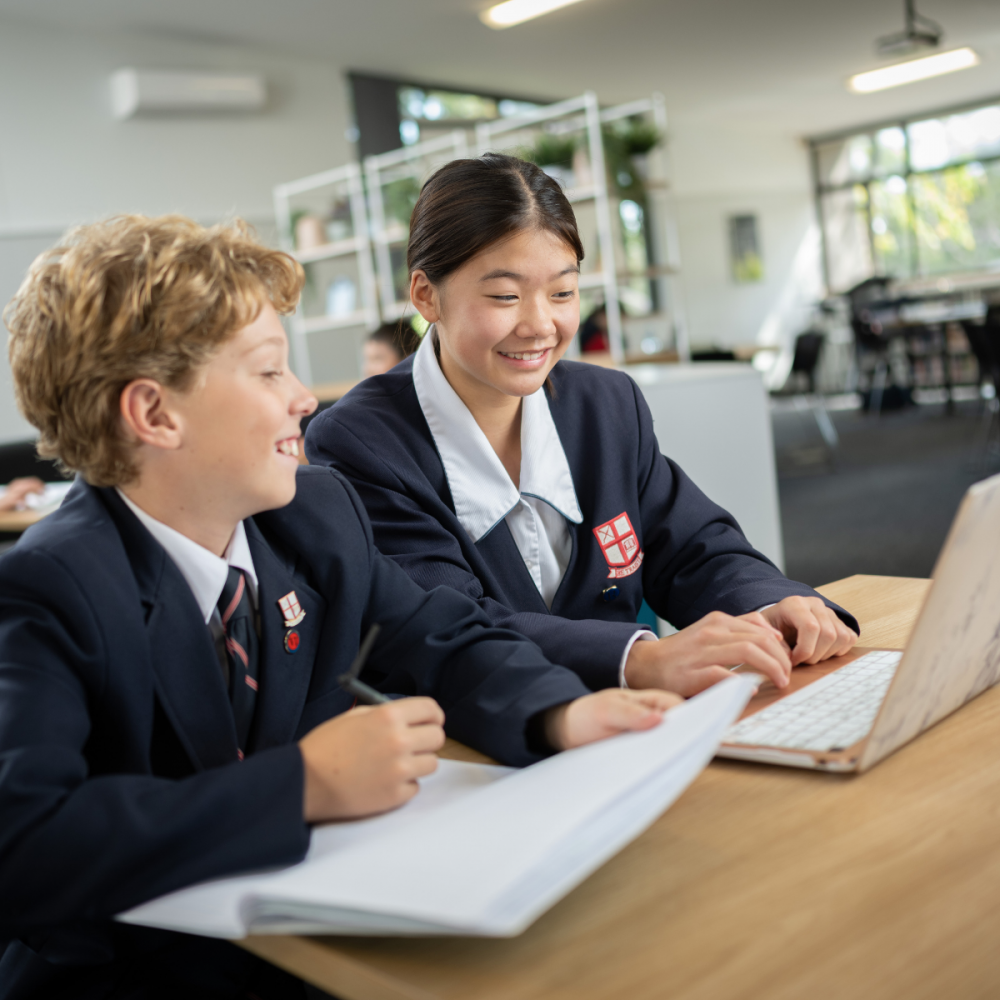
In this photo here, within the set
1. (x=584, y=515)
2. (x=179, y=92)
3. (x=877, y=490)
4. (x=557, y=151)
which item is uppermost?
(x=179, y=92)

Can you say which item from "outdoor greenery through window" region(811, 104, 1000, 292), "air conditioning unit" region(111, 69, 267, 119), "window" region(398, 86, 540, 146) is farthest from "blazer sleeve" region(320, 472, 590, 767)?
"outdoor greenery through window" region(811, 104, 1000, 292)

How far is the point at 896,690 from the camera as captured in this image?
2.25 feet

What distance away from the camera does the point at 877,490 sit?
6.26 meters

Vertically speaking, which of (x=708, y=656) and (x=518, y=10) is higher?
(x=518, y=10)

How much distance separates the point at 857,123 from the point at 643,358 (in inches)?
332

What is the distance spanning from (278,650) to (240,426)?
199 millimetres

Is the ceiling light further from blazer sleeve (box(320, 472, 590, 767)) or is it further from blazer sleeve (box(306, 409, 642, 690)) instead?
blazer sleeve (box(320, 472, 590, 767))

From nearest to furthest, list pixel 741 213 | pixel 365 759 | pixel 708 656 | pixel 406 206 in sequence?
pixel 365 759 → pixel 708 656 → pixel 406 206 → pixel 741 213

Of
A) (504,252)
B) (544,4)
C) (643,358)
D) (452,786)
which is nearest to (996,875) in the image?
(452,786)

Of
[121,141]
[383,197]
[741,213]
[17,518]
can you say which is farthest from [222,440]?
[741,213]

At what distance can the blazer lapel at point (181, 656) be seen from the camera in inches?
31.5

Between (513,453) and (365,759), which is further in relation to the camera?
(513,453)

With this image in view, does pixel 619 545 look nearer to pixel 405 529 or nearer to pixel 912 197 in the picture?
pixel 405 529

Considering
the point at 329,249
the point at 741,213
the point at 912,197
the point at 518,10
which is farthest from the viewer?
the point at 741,213
